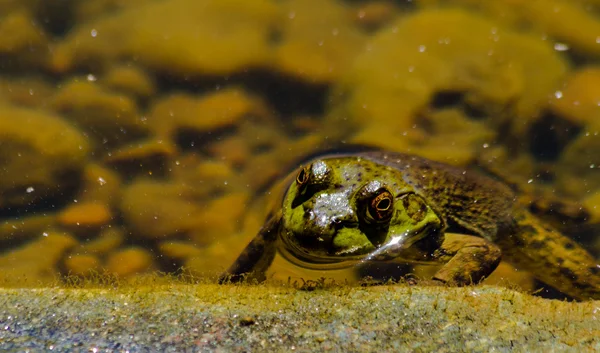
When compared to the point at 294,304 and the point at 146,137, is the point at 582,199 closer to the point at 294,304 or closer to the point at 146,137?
the point at 294,304

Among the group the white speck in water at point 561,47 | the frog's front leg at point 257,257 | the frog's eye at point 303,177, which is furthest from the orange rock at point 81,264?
the white speck in water at point 561,47

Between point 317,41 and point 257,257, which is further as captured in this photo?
point 317,41

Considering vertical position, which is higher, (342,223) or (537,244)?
(342,223)

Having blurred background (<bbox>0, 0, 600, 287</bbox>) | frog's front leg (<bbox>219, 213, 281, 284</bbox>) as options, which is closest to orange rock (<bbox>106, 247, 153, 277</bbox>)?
blurred background (<bbox>0, 0, 600, 287</bbox>)

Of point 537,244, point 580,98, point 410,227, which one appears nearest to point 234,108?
point 410,227

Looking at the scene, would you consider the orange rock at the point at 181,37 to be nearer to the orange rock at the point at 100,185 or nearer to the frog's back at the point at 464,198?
the orange rock at the point at 100,185

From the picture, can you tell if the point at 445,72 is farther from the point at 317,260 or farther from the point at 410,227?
the point at 317,260

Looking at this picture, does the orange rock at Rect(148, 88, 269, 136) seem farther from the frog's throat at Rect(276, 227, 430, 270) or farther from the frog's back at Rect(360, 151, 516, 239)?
the frog's back at Rect(360, 151, 516, 239)

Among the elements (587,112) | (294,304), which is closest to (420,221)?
(294,304)
